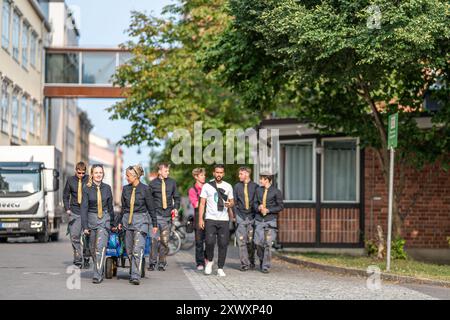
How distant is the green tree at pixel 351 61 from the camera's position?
16.3m

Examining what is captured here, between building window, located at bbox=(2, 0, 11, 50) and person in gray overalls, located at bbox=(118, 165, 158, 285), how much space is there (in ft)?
99.3

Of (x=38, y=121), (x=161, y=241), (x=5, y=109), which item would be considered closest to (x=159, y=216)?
(x=161, y=241)

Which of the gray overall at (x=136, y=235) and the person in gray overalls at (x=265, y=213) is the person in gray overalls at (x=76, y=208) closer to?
the gray overall at (x=136, y=235)

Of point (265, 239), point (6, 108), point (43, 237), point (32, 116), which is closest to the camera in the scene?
point (265, 239)

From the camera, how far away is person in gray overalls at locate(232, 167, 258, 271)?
1753cm

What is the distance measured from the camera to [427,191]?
79.2ft

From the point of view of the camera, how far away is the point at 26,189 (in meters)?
28.2

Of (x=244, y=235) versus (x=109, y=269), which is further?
(x=244, y=235)

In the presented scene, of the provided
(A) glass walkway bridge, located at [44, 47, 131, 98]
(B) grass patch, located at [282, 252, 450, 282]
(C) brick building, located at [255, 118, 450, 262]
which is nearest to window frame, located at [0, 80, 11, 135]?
(A) glass walkway bridge, located at [44, 47, 131, 98]

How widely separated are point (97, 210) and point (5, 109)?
30413 mm

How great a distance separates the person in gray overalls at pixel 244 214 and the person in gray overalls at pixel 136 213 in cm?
354

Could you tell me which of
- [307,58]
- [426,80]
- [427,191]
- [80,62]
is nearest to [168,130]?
[427,191]

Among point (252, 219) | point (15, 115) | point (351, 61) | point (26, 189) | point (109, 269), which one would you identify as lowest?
point (109, 269)

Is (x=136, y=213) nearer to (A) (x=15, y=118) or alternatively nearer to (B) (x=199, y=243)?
(B) (x=199, y=243)
